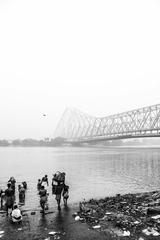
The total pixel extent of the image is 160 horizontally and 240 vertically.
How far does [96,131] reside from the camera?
17562 centimetres

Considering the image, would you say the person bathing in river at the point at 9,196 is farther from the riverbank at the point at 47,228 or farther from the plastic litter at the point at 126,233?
the plastic litter at the point at 126,233

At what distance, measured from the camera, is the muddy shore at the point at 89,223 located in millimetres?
10344

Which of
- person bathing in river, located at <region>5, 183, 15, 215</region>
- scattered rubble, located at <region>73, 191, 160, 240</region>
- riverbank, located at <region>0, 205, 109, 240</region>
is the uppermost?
person bathing in river, located at <region>5, 183, 15, 215</region>

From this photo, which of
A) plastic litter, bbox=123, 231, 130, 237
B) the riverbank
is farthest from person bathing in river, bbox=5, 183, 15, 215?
plastic litter, bbox=123, 231, 130, 237

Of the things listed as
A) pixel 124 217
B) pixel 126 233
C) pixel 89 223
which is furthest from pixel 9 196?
pixel 126 233

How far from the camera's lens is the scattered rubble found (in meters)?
10.5

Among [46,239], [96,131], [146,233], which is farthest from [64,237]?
[96,131]

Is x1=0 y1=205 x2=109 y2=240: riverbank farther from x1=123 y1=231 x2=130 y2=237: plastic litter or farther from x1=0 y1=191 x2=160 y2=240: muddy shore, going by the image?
x1=123 y1=231 x2=130 y2=237: plastic litter

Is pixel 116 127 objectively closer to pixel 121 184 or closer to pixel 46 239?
pixel 121 184

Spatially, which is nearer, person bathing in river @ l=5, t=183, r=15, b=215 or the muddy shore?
the muddy shore

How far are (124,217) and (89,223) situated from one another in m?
1.75

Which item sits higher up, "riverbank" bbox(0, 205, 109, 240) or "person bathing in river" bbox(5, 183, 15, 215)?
"person bathing in river" bbox(5, 183, 15, 215)

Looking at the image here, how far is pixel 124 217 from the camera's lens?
40.4ft

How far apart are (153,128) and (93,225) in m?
98.9
